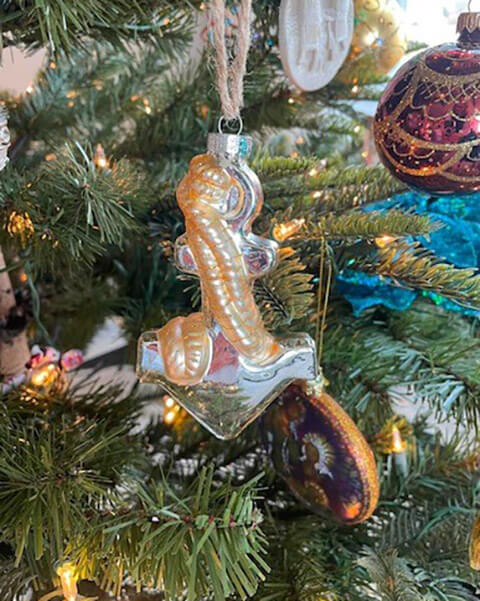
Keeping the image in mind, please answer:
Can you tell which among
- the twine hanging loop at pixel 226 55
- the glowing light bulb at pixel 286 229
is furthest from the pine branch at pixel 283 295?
the twine hanging loop at pixel 226 55

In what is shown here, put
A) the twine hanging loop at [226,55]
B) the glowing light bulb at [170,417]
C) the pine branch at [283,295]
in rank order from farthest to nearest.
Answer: the glowing light bulb at [170,417]
the pine branch at [283,295]
the twine hanging loop at [226,55]

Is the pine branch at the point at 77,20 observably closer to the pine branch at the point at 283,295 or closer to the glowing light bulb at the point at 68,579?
the pine branch at the point at 283,295

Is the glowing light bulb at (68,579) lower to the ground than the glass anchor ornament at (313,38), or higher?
lower

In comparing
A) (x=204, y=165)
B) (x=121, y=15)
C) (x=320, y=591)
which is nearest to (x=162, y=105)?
(x=121, y=15)

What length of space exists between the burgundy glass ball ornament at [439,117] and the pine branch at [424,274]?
47 millimetres

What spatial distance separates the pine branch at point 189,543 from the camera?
12.4 inches

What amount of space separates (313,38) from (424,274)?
19cm

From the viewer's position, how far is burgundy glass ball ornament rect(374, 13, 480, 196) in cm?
39

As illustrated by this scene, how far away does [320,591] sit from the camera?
1.32ft

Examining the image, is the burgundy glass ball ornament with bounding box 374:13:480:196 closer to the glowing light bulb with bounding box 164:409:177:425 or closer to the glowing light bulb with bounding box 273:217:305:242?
the glowing light bulb with bounding box 273:217:305:242

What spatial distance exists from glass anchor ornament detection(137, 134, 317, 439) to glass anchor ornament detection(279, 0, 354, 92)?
17 cm

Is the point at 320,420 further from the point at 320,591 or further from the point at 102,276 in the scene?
the point at 102,276

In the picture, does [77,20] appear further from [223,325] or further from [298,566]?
[298,566]

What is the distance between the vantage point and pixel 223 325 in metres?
0.33
